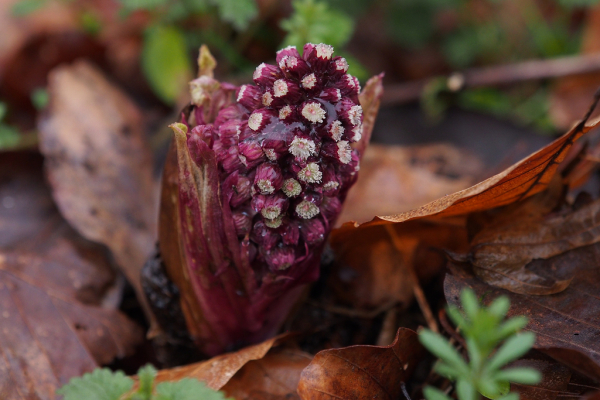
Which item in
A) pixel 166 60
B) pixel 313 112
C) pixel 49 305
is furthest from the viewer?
pixel 166 60

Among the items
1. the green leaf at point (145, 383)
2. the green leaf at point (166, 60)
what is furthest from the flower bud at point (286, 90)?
the green leaf at point (166, 60)

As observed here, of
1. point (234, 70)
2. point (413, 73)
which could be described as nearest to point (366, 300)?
point (234, 70)

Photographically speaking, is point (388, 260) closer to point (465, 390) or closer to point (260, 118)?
point (260, 118)

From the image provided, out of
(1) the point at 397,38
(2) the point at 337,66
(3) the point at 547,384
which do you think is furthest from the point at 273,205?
(1) the point at 397,38

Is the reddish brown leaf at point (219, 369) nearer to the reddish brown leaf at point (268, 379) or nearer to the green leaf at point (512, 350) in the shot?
the reddish brown leaf at point (268, 379)

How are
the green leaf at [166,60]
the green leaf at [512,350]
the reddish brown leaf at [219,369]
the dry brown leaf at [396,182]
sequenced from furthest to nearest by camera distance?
the green leaf at [166,60] → the dry brown leaf at [396,182] → the reddish brown leaf at [219,369] → the green leaf at [512,350]

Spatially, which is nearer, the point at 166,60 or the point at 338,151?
the point at 338,151
